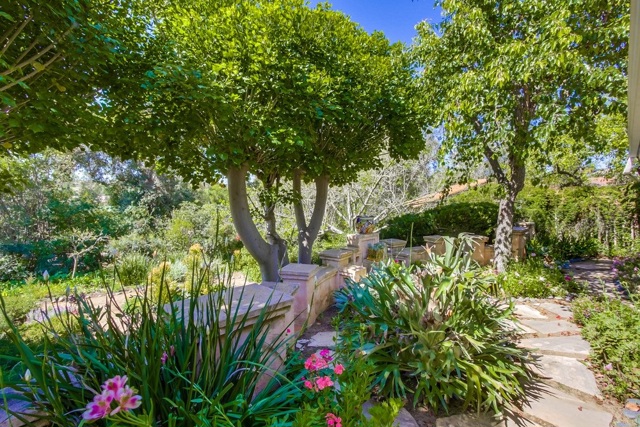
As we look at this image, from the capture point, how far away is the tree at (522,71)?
11.5 ft

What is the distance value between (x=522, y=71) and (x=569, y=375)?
3239 mm

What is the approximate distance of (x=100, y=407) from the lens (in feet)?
2.40

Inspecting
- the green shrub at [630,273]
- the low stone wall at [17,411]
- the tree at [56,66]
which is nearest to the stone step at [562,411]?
the low stone wall at [17,411]

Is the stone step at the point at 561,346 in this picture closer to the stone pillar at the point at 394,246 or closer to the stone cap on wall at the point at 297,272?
the stone cap on wall at the point at 297,272

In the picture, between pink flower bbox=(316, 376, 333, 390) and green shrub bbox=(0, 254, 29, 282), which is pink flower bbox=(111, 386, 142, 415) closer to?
pink flower bbox=(316, 376, 333, 390)

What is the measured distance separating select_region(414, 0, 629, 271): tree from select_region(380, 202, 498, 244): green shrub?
6.89 feet

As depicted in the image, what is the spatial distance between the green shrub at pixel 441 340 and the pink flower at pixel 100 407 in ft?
4.62

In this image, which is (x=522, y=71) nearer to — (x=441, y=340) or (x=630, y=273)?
(x=441, y=340)

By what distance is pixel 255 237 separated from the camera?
4.70m

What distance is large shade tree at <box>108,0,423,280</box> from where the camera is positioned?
3.37 m

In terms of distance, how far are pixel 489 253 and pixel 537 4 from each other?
4.59 m

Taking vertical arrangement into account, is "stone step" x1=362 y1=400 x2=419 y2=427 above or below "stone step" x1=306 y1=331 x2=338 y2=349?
below

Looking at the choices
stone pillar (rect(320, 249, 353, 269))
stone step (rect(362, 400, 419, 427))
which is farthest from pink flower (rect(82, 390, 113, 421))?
stone pillar (rect(320, 249, 353, 269))

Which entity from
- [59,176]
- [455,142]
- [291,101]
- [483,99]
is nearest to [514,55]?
[483,99]
